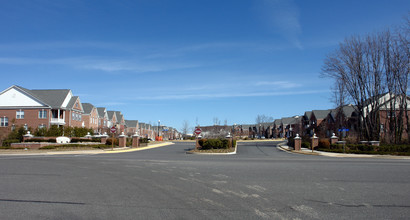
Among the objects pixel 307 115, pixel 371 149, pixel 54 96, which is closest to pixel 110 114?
pixel 54 96

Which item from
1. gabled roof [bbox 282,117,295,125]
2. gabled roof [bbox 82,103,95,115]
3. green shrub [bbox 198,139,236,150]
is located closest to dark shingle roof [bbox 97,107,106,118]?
gabled roof [bbox 82,103,95,115]

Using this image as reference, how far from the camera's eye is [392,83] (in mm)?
36906

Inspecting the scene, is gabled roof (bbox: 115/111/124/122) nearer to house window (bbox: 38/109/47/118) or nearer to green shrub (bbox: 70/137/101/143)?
house window (bbox: 38/109/47/118)

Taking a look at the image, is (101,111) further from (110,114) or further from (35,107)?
(35,107)

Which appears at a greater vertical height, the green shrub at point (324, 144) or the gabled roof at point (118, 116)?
the gabled roof at point (118, 116)

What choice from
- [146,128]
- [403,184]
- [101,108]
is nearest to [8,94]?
[101,108]

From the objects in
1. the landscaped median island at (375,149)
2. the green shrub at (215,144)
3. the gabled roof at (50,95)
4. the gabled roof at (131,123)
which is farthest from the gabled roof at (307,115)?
the gabled roof at (50,95)

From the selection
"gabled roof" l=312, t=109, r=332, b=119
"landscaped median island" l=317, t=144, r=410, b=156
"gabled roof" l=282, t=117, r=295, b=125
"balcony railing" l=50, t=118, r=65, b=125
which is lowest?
"landscaped median island" l=317, t=144, r=410, b=156

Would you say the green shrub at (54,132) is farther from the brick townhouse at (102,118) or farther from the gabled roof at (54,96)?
the brick townhouse at (102,118)

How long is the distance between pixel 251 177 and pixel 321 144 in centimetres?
2770

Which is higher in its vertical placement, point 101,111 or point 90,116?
point 101,111

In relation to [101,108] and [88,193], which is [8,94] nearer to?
[101,108]

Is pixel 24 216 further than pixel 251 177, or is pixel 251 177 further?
pixel 251 177

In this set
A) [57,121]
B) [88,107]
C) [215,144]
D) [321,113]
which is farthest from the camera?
[321,113]
